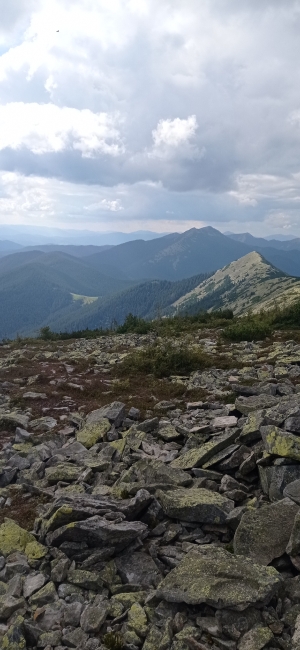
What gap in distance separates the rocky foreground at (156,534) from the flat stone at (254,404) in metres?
0.07

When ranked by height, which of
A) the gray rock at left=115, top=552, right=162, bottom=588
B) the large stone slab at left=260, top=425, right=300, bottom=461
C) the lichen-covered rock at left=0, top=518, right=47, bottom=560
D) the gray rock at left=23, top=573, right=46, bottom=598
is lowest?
the lichen-covered rock at left=0, top=518, right=47, bottom=560

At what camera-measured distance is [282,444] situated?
8875 millimetres

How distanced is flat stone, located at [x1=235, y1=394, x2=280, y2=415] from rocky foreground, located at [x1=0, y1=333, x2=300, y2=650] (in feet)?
0.21

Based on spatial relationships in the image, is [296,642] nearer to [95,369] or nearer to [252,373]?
[252,373]

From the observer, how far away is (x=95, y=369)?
25.9 meters

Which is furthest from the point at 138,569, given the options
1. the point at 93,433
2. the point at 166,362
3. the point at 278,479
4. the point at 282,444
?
the point at 166,362

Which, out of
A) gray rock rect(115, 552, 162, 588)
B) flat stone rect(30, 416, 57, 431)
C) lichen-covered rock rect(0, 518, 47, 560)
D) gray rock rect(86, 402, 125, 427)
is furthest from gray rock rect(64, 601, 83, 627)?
flat stone rect(30, 416, 57, 431)

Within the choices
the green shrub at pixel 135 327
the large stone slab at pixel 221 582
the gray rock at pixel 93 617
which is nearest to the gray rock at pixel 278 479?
the large stone slab at pixel 221 582

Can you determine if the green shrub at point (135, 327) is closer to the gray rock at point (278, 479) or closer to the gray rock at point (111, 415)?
the gray rock at point (111, 415)

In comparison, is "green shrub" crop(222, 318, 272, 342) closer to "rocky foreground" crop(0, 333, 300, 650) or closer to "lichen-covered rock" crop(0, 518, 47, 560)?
"rocky foreground" crop(0, 333, 300, 650)

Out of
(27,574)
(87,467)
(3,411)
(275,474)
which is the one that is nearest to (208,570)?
(275,474)

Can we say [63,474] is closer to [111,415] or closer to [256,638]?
[111,415]

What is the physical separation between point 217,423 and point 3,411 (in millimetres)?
9804

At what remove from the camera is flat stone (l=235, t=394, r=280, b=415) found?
512 inches
